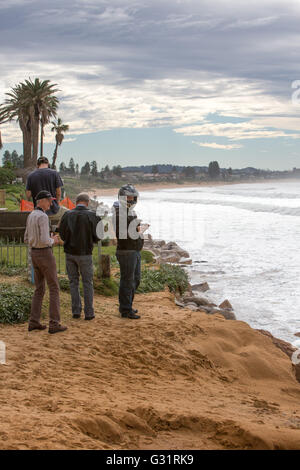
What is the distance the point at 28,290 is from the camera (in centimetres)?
997

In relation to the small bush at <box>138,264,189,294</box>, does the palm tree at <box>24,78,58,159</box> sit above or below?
above

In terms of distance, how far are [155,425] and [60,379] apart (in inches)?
60.1

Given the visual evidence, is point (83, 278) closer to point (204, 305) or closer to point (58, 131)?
point (204, 305)

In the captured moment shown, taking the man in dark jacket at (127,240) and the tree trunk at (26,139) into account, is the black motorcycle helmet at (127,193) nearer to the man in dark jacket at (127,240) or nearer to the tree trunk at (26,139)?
the man in dark jacket at (127,240)

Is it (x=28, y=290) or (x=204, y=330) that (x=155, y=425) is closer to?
(x=204, y=330)

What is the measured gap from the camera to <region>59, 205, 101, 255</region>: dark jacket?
28.7ft

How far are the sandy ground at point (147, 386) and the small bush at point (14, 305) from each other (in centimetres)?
28

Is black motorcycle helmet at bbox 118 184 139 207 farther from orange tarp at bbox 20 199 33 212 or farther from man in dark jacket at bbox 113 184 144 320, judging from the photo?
orange tarp at bbox 20 199 33 212

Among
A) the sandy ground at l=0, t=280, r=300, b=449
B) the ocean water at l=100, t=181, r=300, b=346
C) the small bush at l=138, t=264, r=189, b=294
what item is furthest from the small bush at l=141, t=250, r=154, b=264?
the sandy ground at l=0, t=280, r=300, b=449

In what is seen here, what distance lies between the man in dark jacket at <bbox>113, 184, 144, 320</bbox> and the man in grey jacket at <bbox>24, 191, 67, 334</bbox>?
116cm

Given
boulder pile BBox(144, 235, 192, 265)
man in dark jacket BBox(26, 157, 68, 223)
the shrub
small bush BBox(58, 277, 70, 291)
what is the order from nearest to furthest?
man in dark jacket BBox(26, 157, 68, 223), small bush BBox(58, 277, 70, 291), boulder pile BBox(144, 235, 192, 265), the shrub

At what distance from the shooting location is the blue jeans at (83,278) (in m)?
8.90

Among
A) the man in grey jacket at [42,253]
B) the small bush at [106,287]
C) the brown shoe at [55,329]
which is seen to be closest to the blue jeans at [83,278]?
the man in grey jacket at [42,253]
